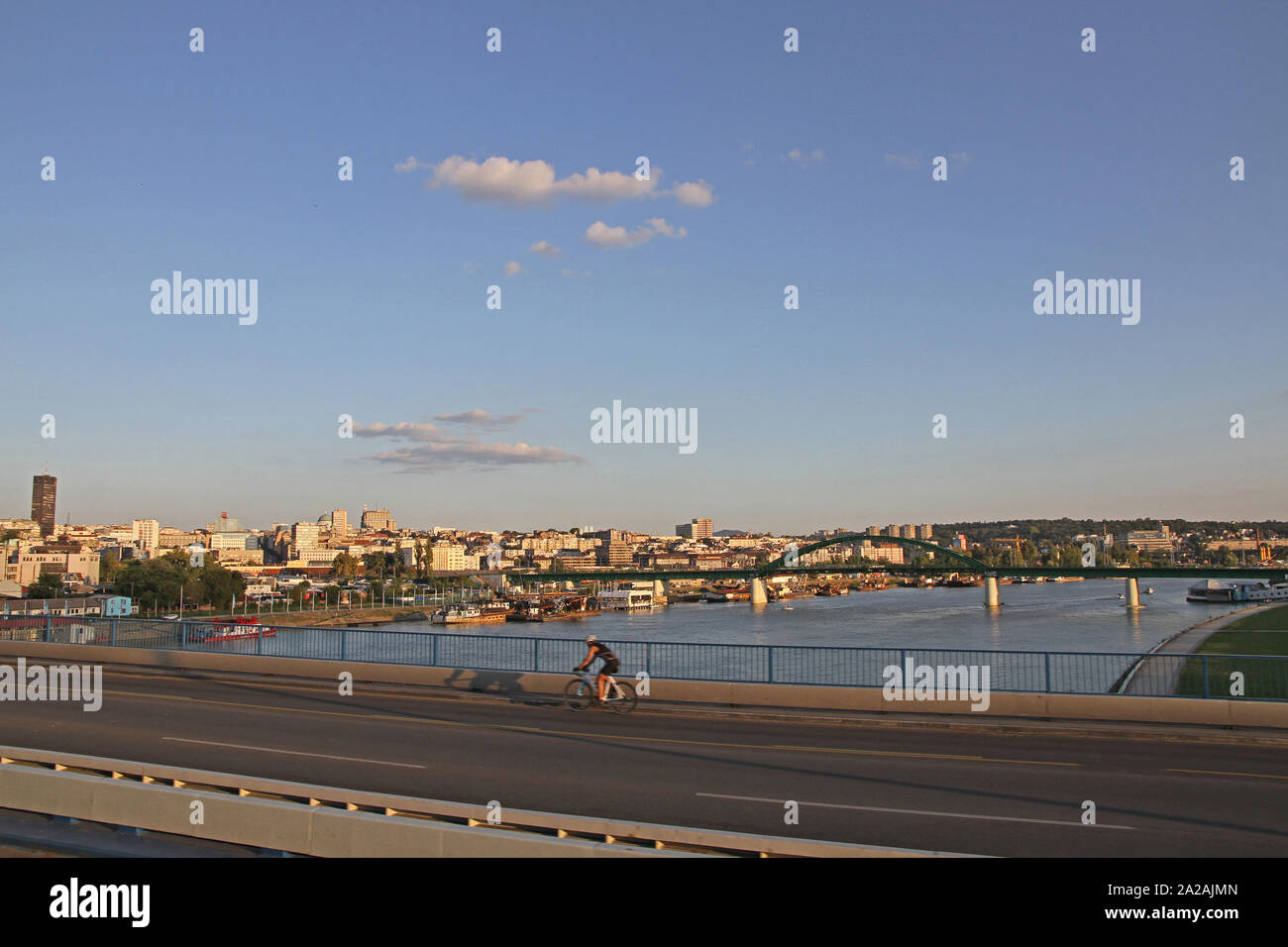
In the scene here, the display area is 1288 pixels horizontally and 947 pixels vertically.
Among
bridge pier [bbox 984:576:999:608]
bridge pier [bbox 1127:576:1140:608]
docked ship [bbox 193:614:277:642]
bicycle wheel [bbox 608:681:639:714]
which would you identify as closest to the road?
bicycle wheel [bbox 608:681:639:714]

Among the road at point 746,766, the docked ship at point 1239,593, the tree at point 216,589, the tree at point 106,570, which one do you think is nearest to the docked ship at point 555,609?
the tree at point 216,589

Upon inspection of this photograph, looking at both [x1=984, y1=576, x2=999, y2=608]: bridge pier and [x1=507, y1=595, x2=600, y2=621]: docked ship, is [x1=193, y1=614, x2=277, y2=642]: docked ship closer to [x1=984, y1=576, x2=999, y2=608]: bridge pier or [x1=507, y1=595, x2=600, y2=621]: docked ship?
[x1=507, y1=595, x2=600, y2=621]: docked ship

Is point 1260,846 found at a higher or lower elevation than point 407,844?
lower

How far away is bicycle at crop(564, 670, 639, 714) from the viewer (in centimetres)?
1780

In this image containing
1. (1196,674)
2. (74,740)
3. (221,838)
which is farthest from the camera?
A: (1196,674)

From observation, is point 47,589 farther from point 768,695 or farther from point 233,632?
point 768,695

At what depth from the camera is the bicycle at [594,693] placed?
58.4 ft

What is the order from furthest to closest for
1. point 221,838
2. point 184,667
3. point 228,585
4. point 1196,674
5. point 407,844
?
point 228,585
point 184,667
point 1196,674
point 221,838
point 407,844

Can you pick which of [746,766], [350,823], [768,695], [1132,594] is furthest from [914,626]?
[350,823]

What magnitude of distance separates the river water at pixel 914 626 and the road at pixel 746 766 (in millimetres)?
34804
